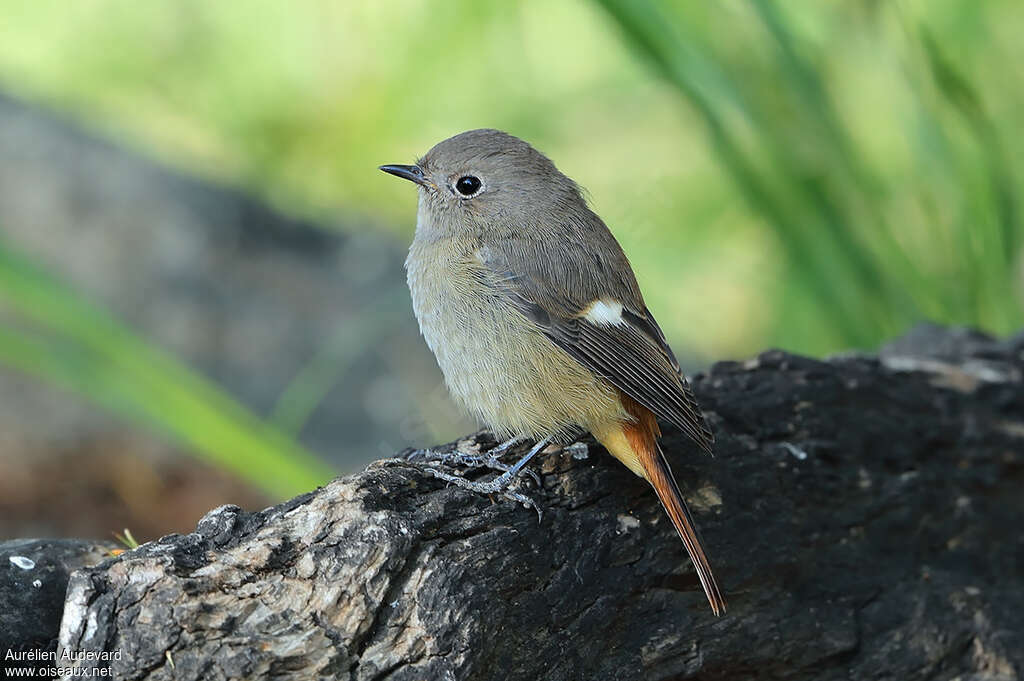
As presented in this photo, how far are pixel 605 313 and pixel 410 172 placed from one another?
86 cm

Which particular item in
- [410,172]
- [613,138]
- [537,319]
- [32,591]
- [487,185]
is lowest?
[32,591]

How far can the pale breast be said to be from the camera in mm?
3020

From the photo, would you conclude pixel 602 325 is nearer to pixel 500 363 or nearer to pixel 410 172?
pixel 500 363

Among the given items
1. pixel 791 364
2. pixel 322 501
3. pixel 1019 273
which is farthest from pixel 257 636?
pixel 1019 273

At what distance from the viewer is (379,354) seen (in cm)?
566

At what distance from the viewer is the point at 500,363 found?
3113mm

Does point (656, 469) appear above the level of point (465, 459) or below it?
below

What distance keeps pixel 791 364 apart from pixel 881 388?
337 millimetres

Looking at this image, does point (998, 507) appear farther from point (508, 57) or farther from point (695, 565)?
point (508, 57)

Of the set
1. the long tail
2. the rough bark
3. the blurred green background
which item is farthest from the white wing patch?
the rough bark

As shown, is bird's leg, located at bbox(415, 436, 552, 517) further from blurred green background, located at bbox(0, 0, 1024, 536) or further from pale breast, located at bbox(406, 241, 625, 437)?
blurred green background, located at bbox(0, 0, 1024, 536)

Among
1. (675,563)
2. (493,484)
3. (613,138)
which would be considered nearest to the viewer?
(493,484)

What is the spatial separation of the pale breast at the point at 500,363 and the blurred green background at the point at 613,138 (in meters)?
0.91

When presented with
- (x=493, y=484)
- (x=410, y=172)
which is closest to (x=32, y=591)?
(x=493, y=484)
